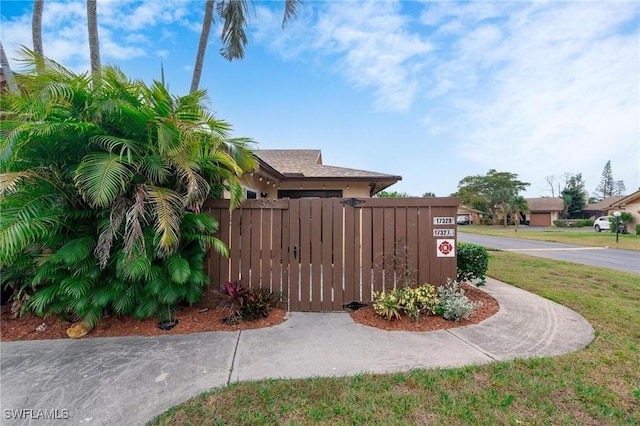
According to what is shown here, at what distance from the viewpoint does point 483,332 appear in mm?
3566

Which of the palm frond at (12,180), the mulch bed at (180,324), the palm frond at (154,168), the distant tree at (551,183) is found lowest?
the mulch bed at (180,324)

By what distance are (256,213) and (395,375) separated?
2957 mm

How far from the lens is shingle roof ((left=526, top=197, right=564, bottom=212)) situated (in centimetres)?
4891

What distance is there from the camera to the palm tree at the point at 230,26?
23.9ft

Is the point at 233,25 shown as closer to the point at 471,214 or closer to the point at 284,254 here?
the point at 284,254

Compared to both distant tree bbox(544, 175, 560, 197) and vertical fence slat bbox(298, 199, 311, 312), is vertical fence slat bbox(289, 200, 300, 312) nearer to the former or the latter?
vertical fence slat bbox(298, 199, 311, 312)

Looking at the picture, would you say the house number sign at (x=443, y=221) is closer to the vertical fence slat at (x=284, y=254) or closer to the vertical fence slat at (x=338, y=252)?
the vertical fence slat at (x=338, y=252)

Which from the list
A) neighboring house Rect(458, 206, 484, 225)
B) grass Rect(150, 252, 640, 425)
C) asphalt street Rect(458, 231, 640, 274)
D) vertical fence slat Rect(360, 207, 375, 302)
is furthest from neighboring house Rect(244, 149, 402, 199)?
neighboring house Rect(458, 206, 484, 225)

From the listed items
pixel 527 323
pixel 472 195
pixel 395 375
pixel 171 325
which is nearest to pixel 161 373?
pixel 171 325

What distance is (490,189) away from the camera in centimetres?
4631

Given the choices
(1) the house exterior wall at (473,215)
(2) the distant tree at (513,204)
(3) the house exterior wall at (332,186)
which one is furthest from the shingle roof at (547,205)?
(3) the house exterior wall at (332,186)

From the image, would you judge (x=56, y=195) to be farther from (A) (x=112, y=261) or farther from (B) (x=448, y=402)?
(B) (x=448, y=402)

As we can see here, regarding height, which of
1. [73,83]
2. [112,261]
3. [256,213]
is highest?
[73,83]

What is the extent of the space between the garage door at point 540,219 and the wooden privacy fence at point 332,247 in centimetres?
5947
